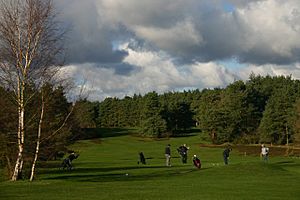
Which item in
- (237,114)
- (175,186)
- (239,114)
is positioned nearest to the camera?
(175,186)

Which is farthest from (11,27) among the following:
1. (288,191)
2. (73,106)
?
(288,191)

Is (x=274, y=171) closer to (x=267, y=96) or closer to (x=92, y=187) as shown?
(x=92, y=187)

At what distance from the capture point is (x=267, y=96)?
135875 mm

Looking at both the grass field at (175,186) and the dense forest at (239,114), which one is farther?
the dense forest at (239,114)

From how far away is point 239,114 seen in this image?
117188 mm

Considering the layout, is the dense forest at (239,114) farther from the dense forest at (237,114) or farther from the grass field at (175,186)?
the grass field at (175,186)

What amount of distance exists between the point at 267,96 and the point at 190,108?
103 feet

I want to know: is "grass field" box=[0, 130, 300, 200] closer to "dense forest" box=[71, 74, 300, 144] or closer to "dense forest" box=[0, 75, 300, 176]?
"dense forest" box=[0, 75, 300, 176]

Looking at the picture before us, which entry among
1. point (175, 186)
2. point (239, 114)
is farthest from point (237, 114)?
point (175, 186)

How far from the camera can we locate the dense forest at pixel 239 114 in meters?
106

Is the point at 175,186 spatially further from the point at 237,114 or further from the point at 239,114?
the point at 239,114

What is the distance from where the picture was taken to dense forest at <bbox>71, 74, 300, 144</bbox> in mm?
105688

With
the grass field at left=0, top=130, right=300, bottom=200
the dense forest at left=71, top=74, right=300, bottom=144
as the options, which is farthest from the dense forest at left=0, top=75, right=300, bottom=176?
the grass field at left=0, top=130, right=300, bottom=200

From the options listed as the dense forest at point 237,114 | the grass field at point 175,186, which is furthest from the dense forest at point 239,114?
the grass field at point 175,186
